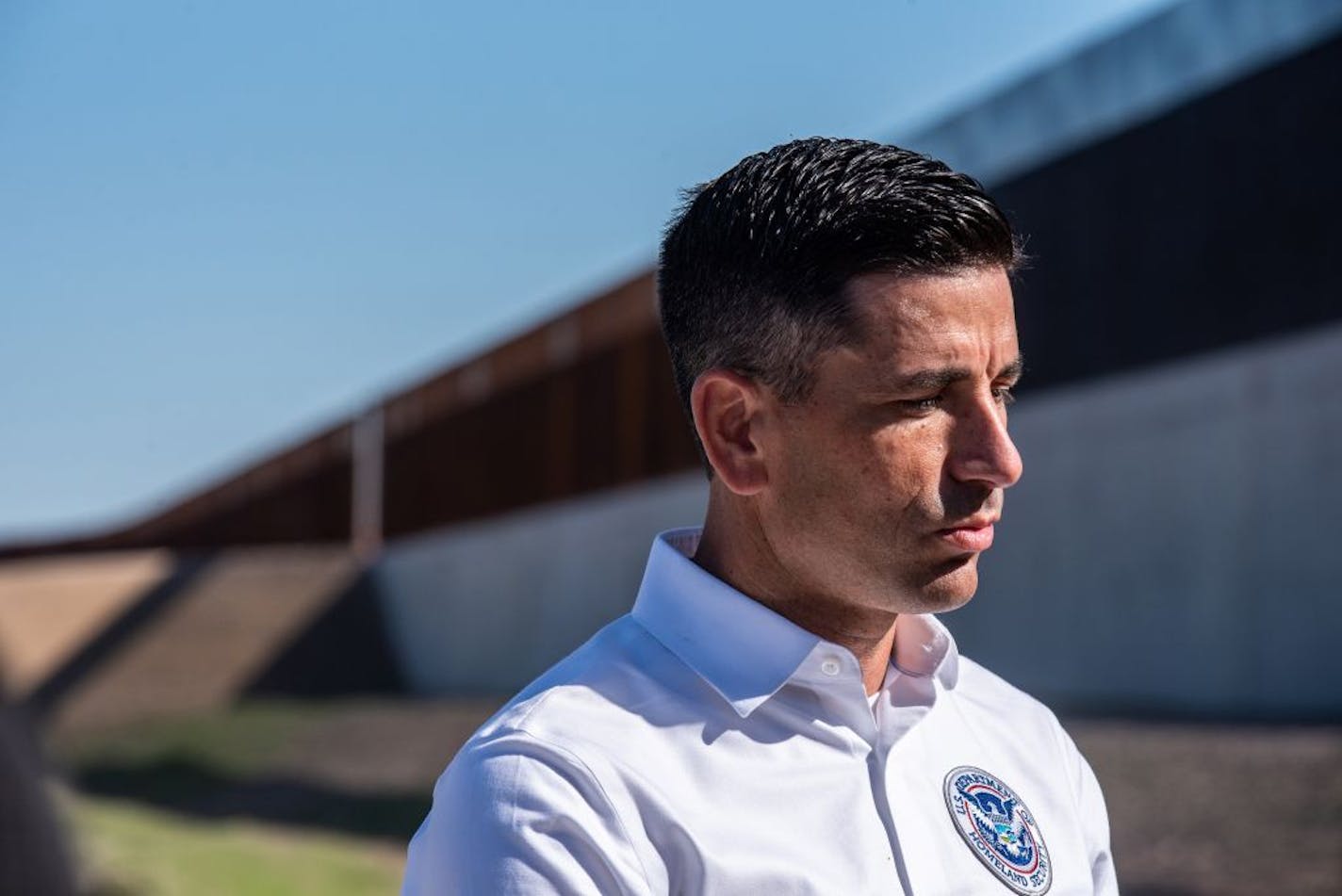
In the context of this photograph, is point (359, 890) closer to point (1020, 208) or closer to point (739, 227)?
point (1020, 208)

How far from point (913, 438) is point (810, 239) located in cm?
22

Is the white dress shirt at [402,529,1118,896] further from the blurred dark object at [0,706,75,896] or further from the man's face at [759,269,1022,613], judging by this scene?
the blurred dark object at [0,706,75,896]

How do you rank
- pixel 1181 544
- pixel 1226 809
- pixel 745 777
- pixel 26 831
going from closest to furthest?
pixel 26 831
pixel 745 777
pixel 1226 809
pixel 1181 544

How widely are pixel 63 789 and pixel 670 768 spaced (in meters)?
0.79

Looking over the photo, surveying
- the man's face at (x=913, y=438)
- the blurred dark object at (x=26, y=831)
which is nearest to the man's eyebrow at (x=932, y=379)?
the man's face at (x=913, y=438)

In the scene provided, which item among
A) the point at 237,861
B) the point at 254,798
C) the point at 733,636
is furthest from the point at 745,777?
the point at 254,798


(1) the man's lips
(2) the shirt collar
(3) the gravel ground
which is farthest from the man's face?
(3) the gravel ground

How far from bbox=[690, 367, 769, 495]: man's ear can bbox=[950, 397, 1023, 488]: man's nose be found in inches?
7.9

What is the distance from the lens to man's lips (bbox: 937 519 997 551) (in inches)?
65.8

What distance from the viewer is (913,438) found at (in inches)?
65.5

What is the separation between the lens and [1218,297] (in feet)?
34.3

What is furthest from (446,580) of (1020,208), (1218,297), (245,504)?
(1218,297)

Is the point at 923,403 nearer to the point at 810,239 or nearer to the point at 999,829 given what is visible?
the point at 810,239

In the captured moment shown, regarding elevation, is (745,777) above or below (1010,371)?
below
